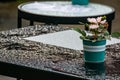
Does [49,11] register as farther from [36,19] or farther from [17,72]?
[17,72]

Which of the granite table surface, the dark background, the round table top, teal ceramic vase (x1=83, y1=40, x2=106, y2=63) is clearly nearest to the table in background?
the round table top

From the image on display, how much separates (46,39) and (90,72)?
0.52 meters

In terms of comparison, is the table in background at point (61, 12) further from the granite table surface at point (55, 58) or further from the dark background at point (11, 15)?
the dark background at point (11, 15)

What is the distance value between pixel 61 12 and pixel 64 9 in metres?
0.17

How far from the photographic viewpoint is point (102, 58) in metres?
1.45

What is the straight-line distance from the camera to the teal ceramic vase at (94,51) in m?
1.40

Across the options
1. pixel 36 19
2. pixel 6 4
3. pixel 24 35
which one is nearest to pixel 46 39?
pixel 24 35

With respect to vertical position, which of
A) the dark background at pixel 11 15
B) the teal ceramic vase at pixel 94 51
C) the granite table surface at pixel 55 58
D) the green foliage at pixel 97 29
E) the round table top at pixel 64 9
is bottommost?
the dark background at pixel 11 15

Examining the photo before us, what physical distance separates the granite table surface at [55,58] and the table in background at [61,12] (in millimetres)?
826

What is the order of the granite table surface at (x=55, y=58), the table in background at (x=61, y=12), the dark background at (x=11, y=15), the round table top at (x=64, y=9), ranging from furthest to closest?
the dark background at (x=11, y=15)
the round table top at (x=64, y=9)
the table in background at (x=61, y=12)
the granite table surface at (x=55, y=58)

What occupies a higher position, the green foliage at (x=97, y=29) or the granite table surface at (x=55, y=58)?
the green foliage at (x=97, y=29)

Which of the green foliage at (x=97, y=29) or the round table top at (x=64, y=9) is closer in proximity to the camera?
the green foliage at (x=97, y=29)

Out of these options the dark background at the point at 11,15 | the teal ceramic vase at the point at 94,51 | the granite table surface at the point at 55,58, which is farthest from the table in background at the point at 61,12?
the dark background at the point at 11,15

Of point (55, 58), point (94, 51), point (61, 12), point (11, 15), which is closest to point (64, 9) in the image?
point (61, 12)
